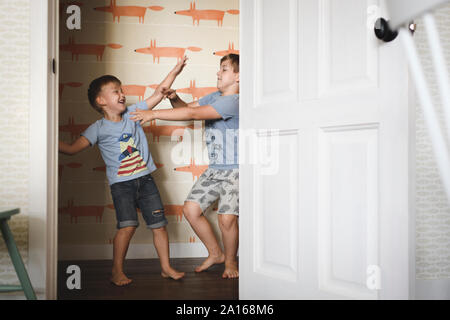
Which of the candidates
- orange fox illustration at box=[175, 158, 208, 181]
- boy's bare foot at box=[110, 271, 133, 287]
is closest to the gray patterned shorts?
orange fox illustration at box=[175, 158, 208, 181]

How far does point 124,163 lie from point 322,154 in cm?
138

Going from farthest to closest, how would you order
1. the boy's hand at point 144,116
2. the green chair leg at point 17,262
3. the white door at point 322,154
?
the boy's hand at point 144,116, the green chair leg at point 17,262, the white door at point 322,154

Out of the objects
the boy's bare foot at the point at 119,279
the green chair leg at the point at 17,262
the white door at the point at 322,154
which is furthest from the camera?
the boy's bare foot at the point at 119,279

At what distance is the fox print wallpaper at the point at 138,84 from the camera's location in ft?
9.63

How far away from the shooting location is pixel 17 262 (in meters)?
1.46

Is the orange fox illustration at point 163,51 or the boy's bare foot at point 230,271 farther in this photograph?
the orange fox illustration at point 163,51

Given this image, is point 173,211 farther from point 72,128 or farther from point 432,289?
point 432,289

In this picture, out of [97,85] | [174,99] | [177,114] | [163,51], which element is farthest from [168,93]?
[163,51]

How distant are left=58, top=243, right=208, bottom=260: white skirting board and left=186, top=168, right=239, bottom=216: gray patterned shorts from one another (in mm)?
598

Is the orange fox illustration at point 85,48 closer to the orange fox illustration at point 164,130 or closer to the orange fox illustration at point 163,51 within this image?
the orange fox illustration at point 163,51

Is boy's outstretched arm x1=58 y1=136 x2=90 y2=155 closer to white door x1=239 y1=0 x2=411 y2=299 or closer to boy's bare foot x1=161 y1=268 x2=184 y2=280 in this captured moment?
boy's bare foot x1=161 y1=268 x2=184 y2=280

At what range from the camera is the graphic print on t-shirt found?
2438 millimetres

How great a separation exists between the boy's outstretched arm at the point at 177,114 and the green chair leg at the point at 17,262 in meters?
1.01

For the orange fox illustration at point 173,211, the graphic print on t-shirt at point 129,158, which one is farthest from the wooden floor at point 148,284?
the graphic print on t-shirt at point 129,158
